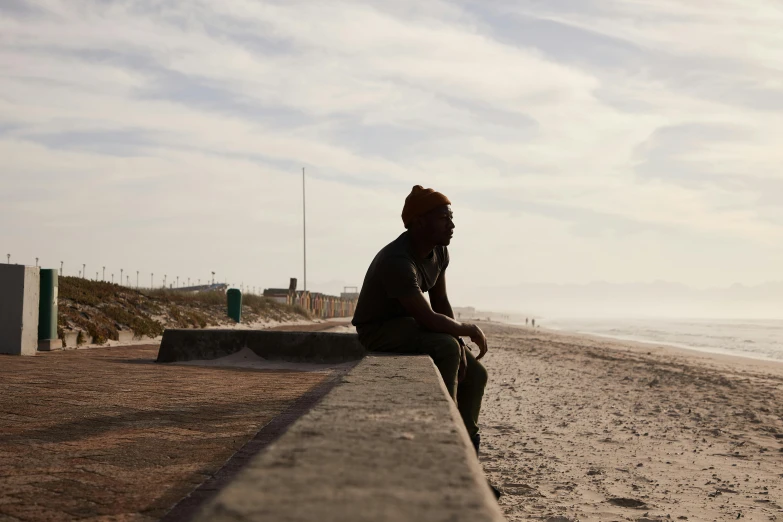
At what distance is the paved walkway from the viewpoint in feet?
8.52

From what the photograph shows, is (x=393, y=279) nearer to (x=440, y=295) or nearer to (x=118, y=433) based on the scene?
(x=440, y=295)

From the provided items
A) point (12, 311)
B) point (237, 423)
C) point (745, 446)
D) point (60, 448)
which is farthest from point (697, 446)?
point (12, 311)

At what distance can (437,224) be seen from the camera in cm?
420

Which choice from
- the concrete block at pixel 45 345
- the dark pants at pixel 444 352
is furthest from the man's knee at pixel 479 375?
the concrete block at pixel 45 345

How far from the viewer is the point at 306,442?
172 centimetres

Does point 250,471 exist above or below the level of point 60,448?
above

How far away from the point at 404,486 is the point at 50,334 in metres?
10.4

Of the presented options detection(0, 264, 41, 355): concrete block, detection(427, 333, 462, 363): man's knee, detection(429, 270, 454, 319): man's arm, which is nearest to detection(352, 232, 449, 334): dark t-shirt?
detection(429, 270, 454, 319): man's arm

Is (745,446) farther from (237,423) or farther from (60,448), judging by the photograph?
(60,448)

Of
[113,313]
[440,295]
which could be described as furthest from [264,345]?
[113,313]

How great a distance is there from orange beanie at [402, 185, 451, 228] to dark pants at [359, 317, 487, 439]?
1.96 feet

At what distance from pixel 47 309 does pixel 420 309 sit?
8.15 metres

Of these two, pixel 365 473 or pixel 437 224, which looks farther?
pixel 437 224

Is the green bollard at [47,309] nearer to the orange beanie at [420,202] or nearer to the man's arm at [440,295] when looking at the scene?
the man's arm at [440,295]
